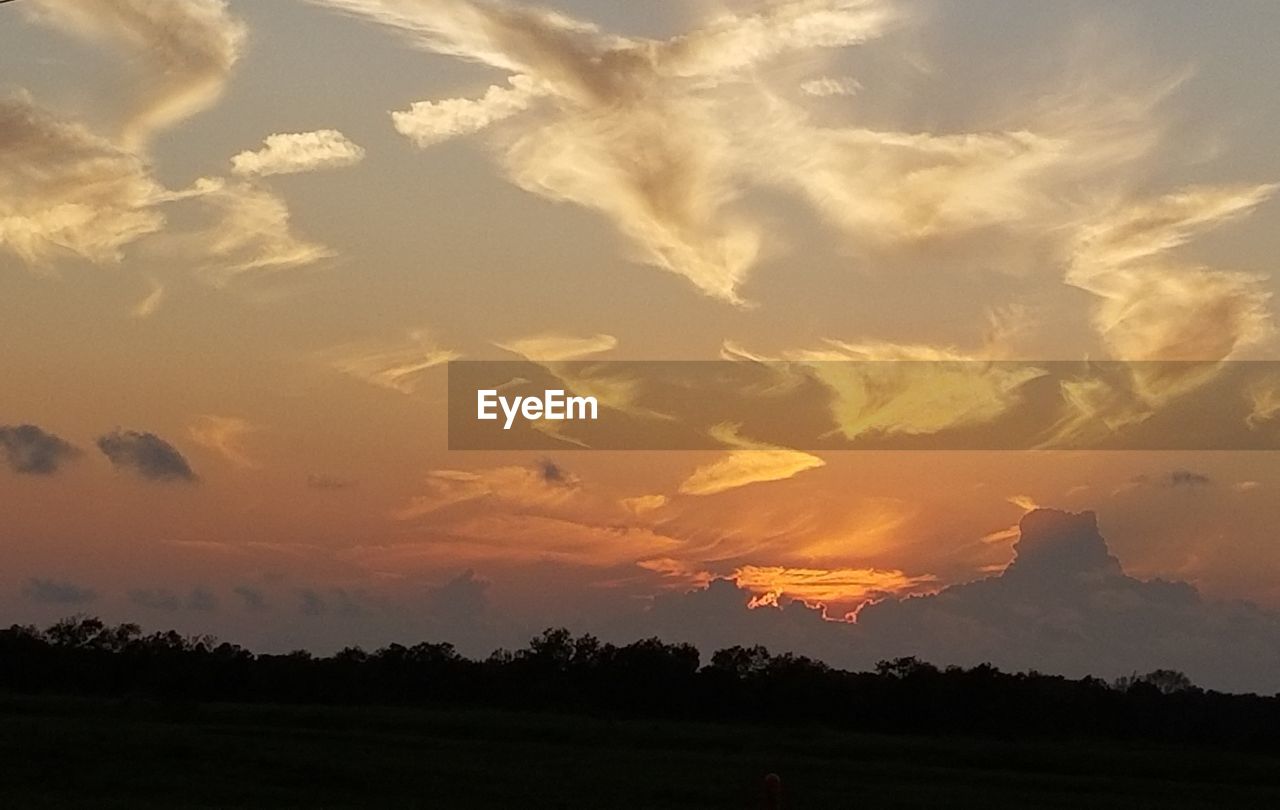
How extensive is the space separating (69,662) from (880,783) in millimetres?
111081

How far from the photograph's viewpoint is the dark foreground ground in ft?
147

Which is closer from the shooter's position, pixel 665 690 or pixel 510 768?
pixel 510 768

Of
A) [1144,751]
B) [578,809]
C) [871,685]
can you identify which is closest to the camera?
[578,809]

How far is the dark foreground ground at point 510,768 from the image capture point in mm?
44906

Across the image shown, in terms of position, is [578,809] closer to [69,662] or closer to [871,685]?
[871,685]

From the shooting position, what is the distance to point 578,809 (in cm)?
4209

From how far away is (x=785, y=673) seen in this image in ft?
483

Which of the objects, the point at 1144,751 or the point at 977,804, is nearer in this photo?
the point at 977,804

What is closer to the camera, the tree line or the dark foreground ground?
the dark foreground ground

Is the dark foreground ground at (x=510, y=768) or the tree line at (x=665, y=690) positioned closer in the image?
the dark foreground ground at (x=510, y=768)

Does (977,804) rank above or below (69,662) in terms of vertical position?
below

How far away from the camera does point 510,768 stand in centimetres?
5684

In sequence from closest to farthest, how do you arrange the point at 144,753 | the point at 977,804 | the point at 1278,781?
the point at 977,804, the point at 144,753, the point at 1278,781

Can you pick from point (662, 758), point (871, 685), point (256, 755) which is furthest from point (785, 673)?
point (256, 755)
